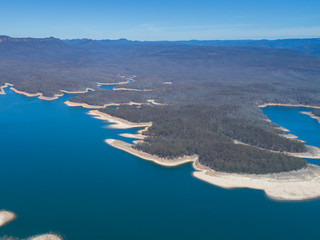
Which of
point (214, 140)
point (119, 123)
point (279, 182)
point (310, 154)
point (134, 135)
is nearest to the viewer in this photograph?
point (279, 182)

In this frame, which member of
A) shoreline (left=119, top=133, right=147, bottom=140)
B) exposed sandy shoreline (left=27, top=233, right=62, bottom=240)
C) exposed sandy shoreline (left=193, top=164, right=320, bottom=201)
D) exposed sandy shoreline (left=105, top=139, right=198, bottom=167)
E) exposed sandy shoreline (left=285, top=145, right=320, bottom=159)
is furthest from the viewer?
shoreline (left=119, top=133, right=147, bottom=140)

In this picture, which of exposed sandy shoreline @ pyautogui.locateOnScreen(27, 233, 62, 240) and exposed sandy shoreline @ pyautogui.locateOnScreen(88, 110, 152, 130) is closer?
exposed sandy shoreline @ pyautogui.locateOnScreen(27, 233, 62, 240)

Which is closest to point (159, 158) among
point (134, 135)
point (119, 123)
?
point (134, 135)

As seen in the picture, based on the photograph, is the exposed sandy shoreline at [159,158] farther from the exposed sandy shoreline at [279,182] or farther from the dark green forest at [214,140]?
the exposed sandy shoreline at [279,182]

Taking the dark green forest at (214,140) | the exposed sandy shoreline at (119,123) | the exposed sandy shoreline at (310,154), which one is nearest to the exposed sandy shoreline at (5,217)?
the dark green forest at (214,140)

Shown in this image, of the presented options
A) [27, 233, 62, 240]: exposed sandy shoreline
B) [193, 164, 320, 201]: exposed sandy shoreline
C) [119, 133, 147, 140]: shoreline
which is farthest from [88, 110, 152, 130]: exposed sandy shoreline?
[27, 233, 62, 240]: exposed sandy shoreline

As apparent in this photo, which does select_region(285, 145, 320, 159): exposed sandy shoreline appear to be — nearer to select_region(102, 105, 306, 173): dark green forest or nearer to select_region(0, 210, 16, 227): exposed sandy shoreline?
select_region(102, 105, 306, 173): dark green forest

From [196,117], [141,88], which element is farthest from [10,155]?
[141,88]

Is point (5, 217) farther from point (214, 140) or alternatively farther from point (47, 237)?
point (214, 140)
